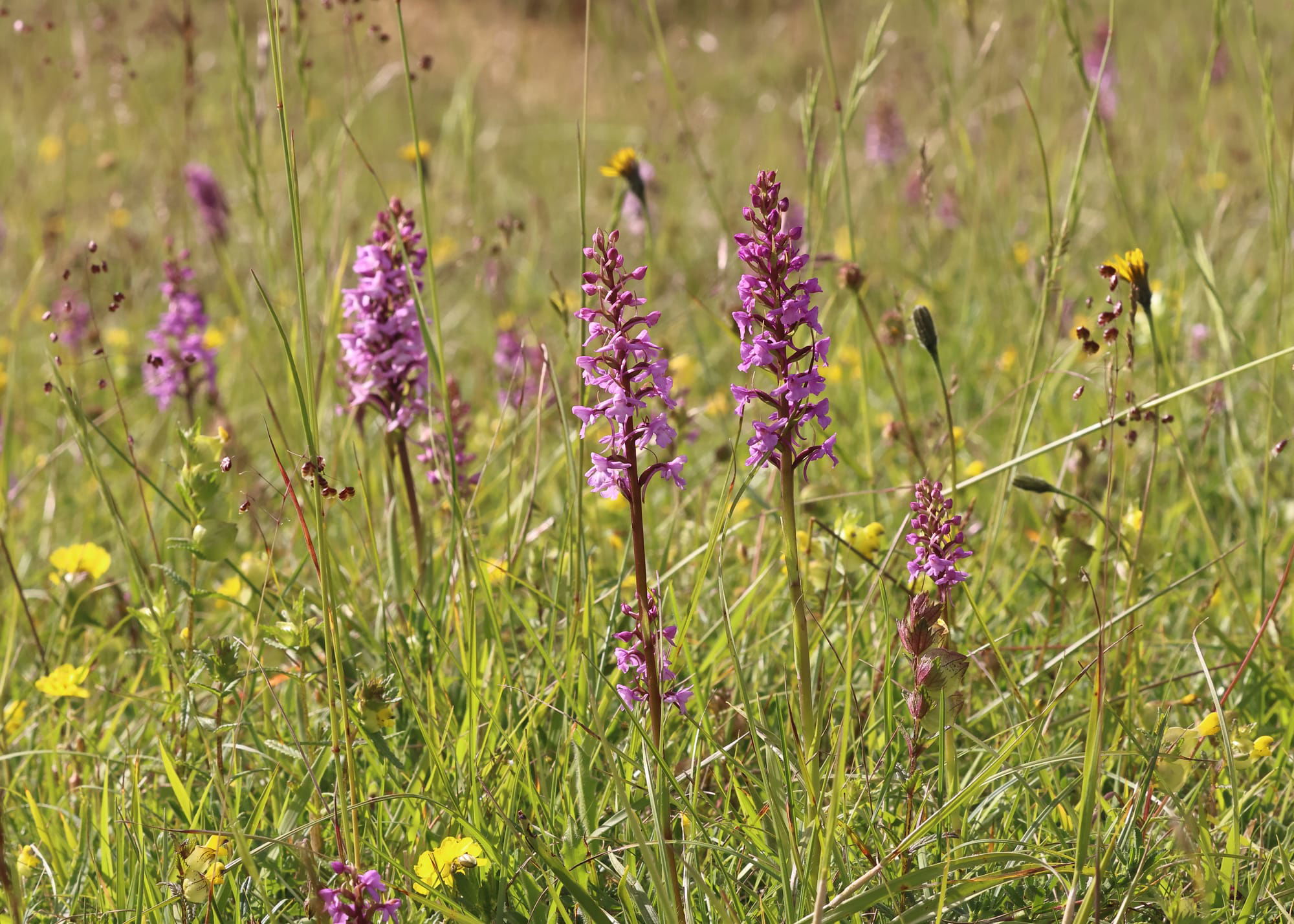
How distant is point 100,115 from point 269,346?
5.34ft

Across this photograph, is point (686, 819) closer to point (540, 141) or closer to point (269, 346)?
point (269, 346)

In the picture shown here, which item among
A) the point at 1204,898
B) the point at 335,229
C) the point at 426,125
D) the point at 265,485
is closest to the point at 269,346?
the point at 265,485

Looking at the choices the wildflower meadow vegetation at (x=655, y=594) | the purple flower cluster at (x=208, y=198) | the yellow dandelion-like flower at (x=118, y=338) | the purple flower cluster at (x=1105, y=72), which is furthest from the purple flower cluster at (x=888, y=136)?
the yellow dandelion-like flower at (x=118, y=338)

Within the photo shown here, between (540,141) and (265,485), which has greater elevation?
(540,141)

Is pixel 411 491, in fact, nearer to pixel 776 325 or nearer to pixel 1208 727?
pixel 776 325

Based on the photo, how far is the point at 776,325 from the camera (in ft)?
3.96

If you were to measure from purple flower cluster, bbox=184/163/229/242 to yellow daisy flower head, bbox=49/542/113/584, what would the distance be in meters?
1.95

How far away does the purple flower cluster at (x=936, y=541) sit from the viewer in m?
1.39

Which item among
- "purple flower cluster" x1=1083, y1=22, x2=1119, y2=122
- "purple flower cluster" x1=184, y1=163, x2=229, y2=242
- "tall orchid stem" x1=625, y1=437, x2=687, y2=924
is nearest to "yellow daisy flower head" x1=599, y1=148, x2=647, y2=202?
"tall orchid stem" x1=625, y1=437, x2=687, y2=924

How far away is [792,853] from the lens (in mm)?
1204

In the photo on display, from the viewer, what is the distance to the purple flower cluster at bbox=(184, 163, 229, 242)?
3.91 m

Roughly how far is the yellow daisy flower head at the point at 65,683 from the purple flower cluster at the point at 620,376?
38.2 inches

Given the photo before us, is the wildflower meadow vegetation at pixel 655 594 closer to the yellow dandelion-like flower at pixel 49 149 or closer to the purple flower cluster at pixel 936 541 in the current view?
the purple flower cluster at pixel 936 541

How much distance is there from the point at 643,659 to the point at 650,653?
0.13 meters
